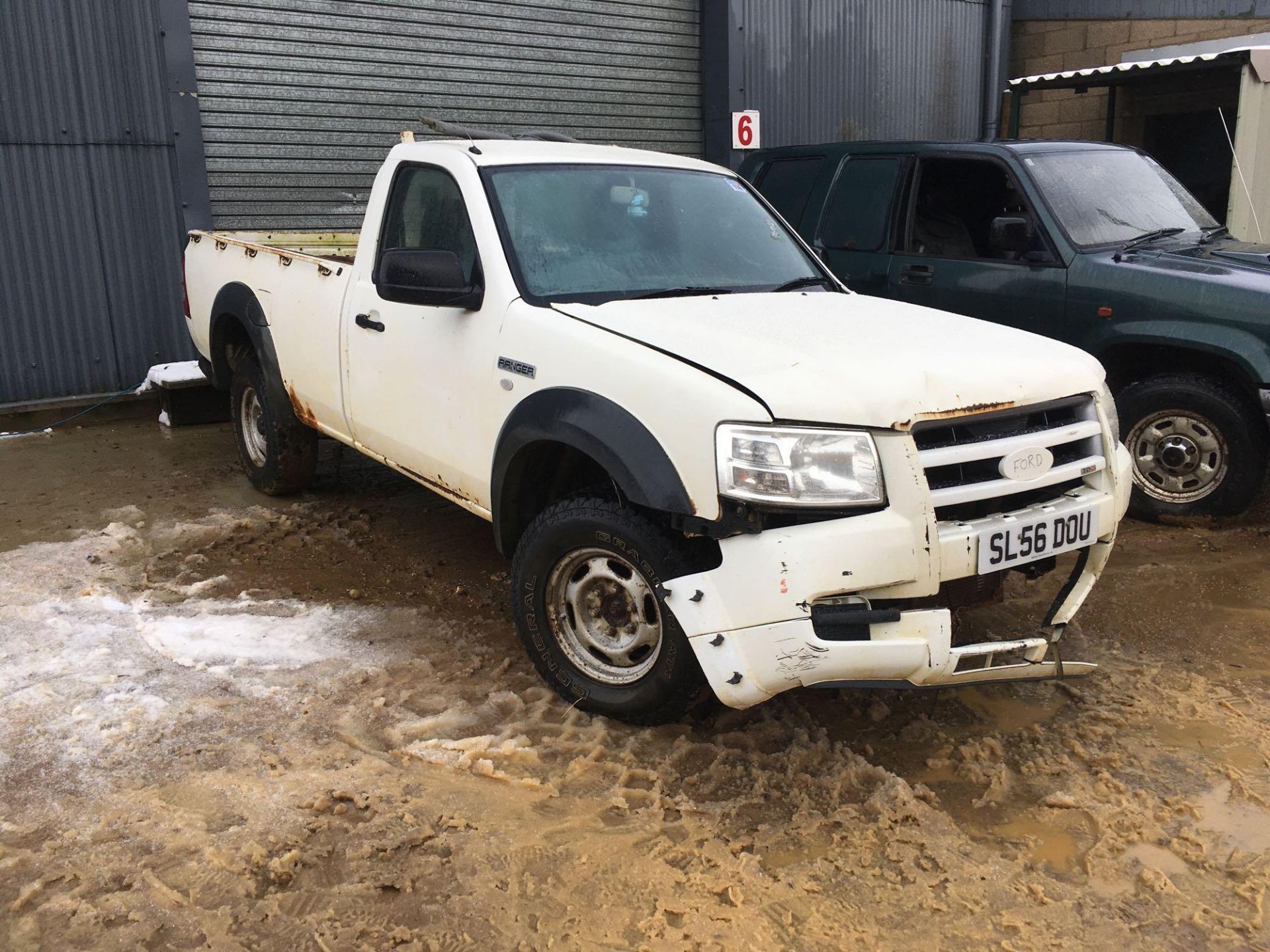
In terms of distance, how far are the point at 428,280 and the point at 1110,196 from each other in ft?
13.6

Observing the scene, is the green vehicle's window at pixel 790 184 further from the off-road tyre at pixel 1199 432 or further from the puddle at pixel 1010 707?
the puddle at pixel 1010 707

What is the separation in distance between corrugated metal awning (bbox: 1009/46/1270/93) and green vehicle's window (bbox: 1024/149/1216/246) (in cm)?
376

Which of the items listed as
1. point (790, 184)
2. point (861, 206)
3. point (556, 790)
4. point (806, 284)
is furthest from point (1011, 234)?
point (556, 790)

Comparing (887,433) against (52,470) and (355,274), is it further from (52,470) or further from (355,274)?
(52,470)

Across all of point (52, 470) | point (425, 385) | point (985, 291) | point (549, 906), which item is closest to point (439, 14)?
point (52, 470)

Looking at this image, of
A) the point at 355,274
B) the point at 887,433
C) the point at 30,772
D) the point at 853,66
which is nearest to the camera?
the point at 887,433

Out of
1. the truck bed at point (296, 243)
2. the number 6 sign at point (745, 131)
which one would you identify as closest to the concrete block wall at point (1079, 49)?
the number 6 sign at point (745, 131)

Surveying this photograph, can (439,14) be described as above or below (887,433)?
above

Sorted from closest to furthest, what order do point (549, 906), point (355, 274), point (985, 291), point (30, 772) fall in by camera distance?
point (549, 906) → point (30, 772) → point (355, 274) → point (985, 291)

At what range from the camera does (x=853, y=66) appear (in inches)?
504

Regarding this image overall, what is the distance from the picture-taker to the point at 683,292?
3.89 meters

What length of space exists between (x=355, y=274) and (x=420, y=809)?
2.60 metres

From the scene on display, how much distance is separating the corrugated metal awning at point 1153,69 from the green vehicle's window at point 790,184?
16.1 ft

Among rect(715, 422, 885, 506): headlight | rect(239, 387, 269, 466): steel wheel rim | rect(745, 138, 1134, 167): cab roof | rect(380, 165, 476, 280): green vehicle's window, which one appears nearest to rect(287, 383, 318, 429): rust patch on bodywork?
rect(239, 387, 269, 466): steel wheel rim
